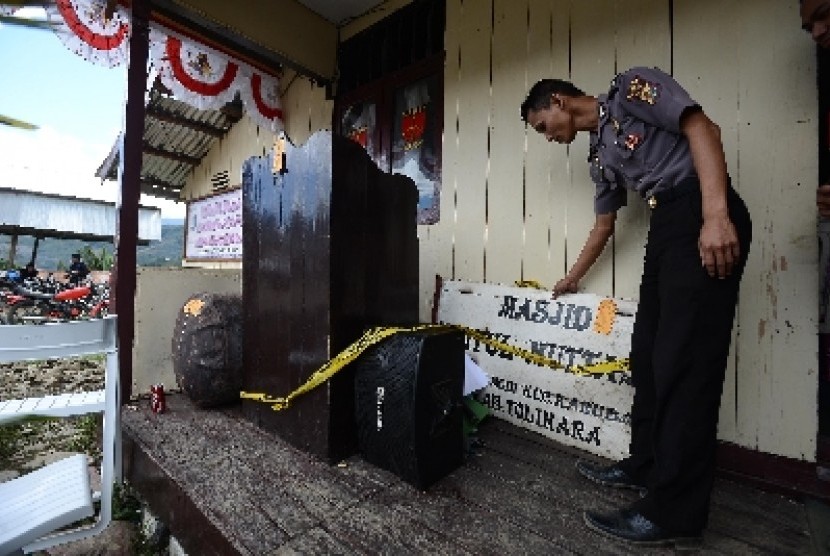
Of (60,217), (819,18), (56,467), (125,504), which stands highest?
(60,217)

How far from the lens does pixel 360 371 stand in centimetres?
216

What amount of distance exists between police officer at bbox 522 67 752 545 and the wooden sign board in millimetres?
685

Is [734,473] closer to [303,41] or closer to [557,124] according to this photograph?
[557,124]

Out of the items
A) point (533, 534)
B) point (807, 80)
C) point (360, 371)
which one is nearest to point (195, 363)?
point (360, 371)

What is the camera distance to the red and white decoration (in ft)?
11.3

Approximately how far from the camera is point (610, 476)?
201 centimetres

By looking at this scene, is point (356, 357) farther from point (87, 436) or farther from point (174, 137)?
point (174, 137)

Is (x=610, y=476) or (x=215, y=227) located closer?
(x=610, y=476)

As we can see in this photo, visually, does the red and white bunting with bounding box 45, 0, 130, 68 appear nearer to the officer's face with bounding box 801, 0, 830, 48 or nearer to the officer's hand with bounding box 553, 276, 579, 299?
the officer's hand with bounding box 553, 276, 579, 299

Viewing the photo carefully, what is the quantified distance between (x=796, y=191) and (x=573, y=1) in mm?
1952

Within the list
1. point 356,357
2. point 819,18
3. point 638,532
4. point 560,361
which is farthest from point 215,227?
point 819,18

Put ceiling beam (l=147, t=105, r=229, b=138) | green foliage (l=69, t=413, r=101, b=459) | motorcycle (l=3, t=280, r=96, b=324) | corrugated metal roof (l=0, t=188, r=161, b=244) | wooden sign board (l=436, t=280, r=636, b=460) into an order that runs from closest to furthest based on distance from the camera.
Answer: wooden sign board (l=436, t=280, r=636, b=460), green foliage (l=69, t=413, r=101, b=459), ceiling beam (l=147, t=105, r=229, b=138), motorcycle (l=3, t=280, r=96, b=324), corrugated metal roof (l=0, t=188, r=161, b=244)

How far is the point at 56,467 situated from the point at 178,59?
3930 millimetres

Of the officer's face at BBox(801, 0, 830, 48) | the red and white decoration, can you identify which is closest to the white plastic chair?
the red and white decoration
